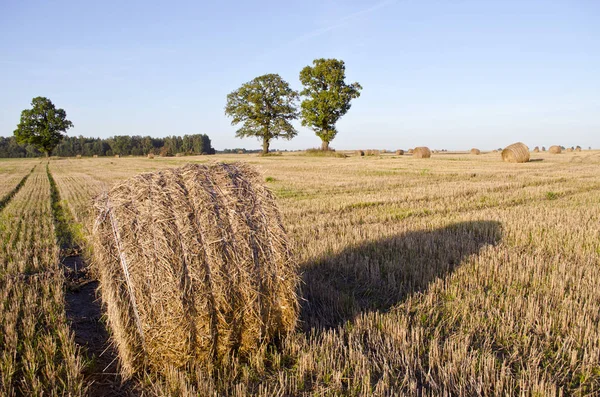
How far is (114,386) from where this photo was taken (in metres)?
3.36

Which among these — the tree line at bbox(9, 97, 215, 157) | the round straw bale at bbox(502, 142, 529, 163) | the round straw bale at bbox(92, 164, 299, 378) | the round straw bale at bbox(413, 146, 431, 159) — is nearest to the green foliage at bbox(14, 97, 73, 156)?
the tree line at bbox(9, 97, 215, 157)

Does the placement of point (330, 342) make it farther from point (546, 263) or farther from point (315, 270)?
point (546, 263)

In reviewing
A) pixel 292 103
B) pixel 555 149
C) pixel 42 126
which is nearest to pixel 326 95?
pixel 292 103

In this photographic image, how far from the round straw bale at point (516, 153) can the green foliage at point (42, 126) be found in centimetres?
6834

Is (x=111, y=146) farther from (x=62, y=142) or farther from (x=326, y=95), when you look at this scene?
(x=326, y=95)

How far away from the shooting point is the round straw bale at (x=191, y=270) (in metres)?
3.32

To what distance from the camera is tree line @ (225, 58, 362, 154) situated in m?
45.8

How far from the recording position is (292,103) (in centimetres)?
5419

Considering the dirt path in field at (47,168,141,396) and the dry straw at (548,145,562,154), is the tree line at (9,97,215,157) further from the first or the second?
the dirt path in field at (47,168,141,396)

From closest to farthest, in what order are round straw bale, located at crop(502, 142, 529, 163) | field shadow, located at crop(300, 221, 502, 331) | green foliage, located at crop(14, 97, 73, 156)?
1. field shadow, located at crop(300, 221, 502, 331)
2. round straw bale, located at crop(502, 142, 529, 163)
3. green foliage, located at crop(14, 97, 73, 156)

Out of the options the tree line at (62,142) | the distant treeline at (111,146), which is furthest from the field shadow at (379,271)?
the distant treeline at (111,146)

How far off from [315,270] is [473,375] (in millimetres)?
3010

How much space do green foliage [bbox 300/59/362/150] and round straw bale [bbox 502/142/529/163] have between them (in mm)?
20507

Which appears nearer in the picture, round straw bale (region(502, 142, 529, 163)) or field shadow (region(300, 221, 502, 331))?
field shadow (region(300, 221, 502, 331))
